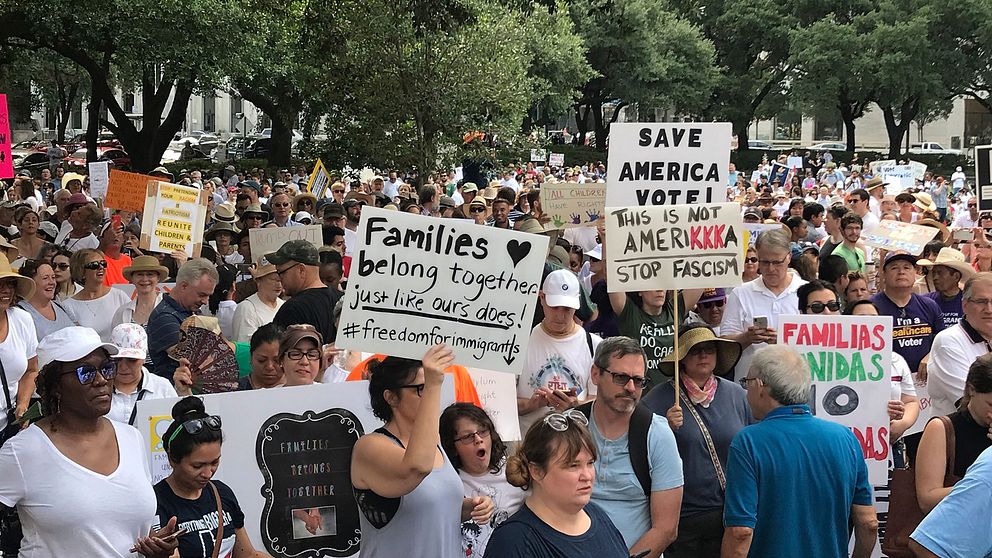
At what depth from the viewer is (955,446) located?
533cm

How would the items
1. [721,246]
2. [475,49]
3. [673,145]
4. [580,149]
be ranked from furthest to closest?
Result: [580,149]
[475,49]
[673,145]
[721,246]

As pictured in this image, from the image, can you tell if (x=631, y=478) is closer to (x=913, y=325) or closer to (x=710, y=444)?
(x=710, y=444)

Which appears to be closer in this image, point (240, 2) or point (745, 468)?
point (745, 468)

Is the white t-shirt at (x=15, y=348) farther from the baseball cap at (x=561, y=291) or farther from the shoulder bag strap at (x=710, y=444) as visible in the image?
the shoulder bag strap at (x=710, y=444)

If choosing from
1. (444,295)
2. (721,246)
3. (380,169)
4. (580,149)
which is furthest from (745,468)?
(580,149)

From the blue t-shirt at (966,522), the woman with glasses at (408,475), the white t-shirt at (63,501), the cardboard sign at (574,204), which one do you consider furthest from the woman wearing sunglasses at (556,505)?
the cardboard sign at (574,204)

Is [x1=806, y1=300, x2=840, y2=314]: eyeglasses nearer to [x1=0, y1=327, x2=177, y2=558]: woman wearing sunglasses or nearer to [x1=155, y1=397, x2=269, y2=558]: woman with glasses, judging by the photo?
[x1=155, y1=397, x2=269, y2=558]: woman with glasses

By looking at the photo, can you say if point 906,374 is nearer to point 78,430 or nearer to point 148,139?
point 78,430

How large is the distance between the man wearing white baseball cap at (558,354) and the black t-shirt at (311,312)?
1.46 meters

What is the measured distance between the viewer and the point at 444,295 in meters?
5.00

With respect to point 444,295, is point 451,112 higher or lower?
higher

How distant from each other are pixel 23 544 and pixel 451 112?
2137cm

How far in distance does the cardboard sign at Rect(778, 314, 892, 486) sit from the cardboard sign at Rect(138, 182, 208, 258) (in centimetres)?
626

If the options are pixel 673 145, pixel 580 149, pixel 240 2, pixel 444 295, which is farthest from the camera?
pixel 580 149
